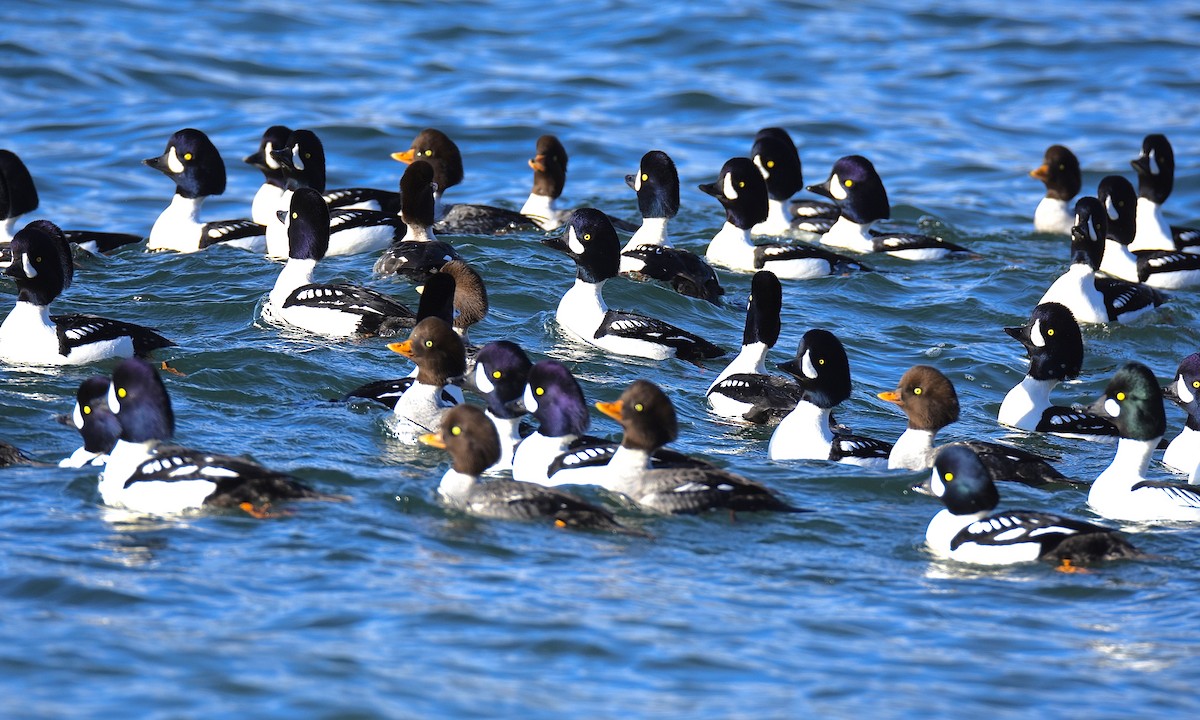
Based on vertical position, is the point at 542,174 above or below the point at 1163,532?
above

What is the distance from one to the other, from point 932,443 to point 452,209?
7.40 metres

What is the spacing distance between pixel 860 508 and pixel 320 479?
Result: 3.17 m

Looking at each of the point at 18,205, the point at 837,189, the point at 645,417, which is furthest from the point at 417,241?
the point at 645,417

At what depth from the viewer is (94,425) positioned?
9.90 m

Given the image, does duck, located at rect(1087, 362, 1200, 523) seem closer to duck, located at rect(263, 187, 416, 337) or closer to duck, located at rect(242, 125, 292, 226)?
duck, located at rect(263, 187, 416, 337)

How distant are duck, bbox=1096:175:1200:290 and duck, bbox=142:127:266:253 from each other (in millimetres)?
8227

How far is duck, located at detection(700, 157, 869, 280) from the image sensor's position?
16.2m

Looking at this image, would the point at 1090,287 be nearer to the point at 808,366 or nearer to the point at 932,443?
the point at 932,443

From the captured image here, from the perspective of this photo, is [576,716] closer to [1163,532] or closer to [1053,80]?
[1163,532]

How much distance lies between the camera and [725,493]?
31.1 ft

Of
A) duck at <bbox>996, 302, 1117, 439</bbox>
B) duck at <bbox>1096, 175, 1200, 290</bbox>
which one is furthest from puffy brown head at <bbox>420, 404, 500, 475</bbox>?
duck at <bbox>1096, 175, 1200, 290</bbox>

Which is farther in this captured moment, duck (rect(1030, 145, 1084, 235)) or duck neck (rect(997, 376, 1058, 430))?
duck (rect(1030, 145, 1084, 235))

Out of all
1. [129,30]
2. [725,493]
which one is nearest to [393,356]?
[725,493]

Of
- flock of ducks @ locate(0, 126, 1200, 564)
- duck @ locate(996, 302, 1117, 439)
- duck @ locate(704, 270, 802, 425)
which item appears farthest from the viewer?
duck @ locate(996, 302, 1117, 439)
